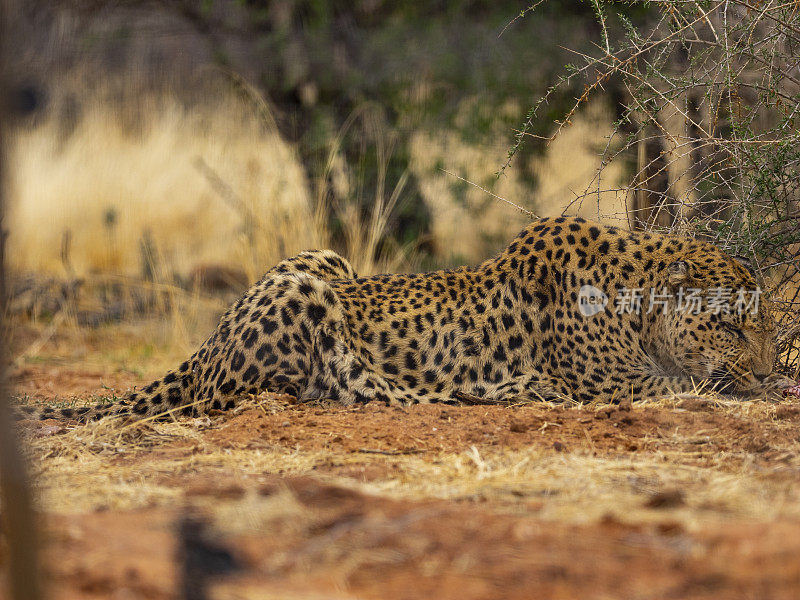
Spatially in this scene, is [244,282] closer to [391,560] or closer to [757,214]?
[757,214]

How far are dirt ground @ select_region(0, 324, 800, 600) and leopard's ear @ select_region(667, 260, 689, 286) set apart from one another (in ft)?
2.81

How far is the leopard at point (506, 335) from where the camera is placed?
5660mm

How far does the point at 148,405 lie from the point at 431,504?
2867 millimetres

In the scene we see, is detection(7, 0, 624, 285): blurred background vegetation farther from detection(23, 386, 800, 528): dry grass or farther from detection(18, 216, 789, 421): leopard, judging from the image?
detection(23, 386, 800, 528): dry grass

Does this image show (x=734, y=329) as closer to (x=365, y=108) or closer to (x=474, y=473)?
(x=474, y=473)

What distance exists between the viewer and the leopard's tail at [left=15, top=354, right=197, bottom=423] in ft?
18.3

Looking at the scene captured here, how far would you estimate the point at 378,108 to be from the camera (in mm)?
11695

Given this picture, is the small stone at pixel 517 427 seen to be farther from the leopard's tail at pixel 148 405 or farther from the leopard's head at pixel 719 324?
the leopard's tail at pixel 148 405

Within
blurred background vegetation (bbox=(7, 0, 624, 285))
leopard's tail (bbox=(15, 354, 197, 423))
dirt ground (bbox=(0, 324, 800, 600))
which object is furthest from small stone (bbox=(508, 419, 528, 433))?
blurred background vegetation (bbox=(7, 0, 624, 285))

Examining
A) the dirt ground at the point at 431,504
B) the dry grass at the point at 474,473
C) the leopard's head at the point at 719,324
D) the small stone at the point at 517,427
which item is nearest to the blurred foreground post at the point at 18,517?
the dirt ground at the point at 431,504

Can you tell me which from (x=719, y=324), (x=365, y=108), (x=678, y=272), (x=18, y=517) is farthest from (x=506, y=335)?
Result: (x=365, y=108)

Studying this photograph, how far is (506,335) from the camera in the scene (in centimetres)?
606

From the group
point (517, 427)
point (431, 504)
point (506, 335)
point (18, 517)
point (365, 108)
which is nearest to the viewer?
point (18, 517)

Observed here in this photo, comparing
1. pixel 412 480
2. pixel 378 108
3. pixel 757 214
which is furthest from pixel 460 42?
Answer: pixel 412 480
